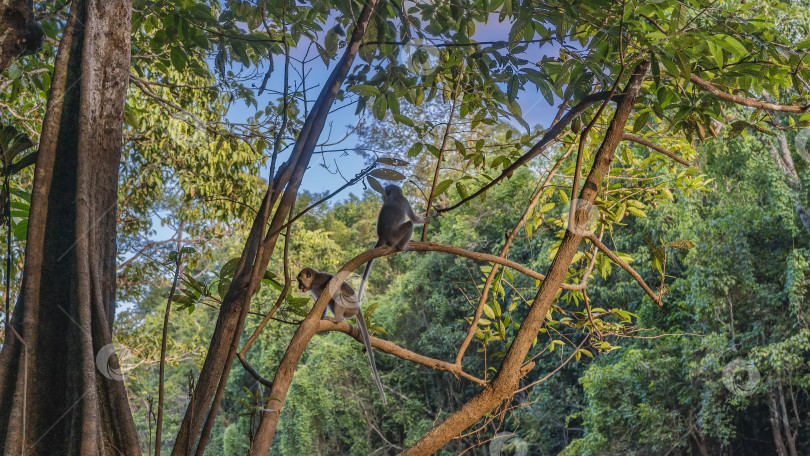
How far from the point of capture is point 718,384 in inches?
239

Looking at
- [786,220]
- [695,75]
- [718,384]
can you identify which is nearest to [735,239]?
[786,220]

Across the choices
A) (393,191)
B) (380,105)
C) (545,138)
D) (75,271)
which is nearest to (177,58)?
(380,105)

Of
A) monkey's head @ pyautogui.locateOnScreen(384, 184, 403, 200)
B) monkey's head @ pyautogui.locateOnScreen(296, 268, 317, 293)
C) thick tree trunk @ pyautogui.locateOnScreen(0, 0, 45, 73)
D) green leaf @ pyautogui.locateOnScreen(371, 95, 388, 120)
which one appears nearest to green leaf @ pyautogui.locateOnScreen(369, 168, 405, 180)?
green leaf @ pyautogui.locateOnScreen(371, 95, 388, 120)

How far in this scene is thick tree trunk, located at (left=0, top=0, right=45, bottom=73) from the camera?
86 centimetres

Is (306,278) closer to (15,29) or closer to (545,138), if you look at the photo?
(545,138)

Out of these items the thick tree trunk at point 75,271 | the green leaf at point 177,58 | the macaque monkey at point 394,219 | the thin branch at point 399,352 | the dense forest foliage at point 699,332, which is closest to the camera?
the thick tree trunk at point 75,271

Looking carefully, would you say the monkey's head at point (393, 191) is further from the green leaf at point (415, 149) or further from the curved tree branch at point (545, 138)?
the curved tree branch at point (545, 138)

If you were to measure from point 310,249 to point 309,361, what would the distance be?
2.16 meters

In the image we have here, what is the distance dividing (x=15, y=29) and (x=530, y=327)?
920 mm

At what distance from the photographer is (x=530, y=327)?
3.71 ft

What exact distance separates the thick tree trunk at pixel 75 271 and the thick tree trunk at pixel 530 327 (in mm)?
482

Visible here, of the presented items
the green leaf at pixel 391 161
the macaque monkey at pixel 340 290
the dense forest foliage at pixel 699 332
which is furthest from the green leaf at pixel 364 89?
the dense forest foliage at pixel 699 332

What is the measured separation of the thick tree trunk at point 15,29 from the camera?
86 centimetres

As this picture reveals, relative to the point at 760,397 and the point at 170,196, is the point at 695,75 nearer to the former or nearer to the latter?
the point at 170,196
